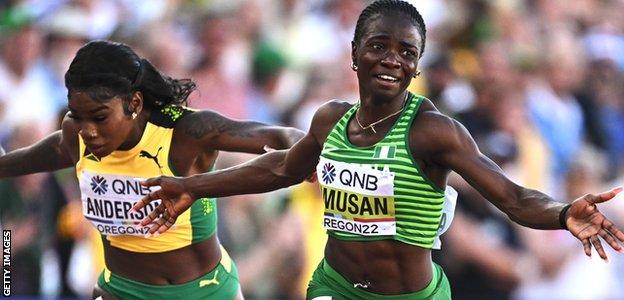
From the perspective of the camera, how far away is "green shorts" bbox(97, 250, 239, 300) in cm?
678

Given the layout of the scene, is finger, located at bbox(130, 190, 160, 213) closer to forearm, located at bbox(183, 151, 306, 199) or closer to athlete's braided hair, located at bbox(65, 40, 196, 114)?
forearm, located at bbox(183, 151, 306, 199)

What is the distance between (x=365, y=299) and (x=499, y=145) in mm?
6193

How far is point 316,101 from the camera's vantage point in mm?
11781

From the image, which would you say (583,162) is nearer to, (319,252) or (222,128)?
(319,252)

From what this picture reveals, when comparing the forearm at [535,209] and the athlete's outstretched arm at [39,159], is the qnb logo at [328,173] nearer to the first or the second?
the forearm at [535,209]

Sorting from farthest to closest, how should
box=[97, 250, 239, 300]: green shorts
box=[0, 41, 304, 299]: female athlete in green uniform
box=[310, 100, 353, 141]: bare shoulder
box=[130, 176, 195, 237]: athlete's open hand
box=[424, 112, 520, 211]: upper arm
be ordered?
box=[97, 250, 239, 300]: green shorts < box=[0, 41, 304, 299]: female athlete in green uniform < box=[310, 100, 353, 141]: bare shoulder < box=[130, 176, 195, 237]: athlete's open hand < box=[424, 112, 520, 211]: upper arm

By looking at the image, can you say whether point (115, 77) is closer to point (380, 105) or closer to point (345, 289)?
point (380, 105)

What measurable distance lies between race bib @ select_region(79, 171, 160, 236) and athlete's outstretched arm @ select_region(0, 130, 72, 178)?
47 cm

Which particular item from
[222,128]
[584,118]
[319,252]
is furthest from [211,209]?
[584,118]

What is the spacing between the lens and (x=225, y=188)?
6.25 m

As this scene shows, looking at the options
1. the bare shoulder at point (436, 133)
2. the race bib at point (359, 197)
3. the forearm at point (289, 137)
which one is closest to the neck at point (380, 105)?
the bare shoulder at point (436, 133)

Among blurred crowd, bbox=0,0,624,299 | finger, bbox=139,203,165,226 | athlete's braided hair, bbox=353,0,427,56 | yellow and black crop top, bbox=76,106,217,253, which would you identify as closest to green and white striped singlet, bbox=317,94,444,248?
athlete's braided hair, bbox=353,0,427,56

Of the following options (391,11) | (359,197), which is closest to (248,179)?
(359,197)

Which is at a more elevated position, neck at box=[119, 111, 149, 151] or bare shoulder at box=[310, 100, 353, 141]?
bare shoulder at box=[310, 100, 353, 141]
